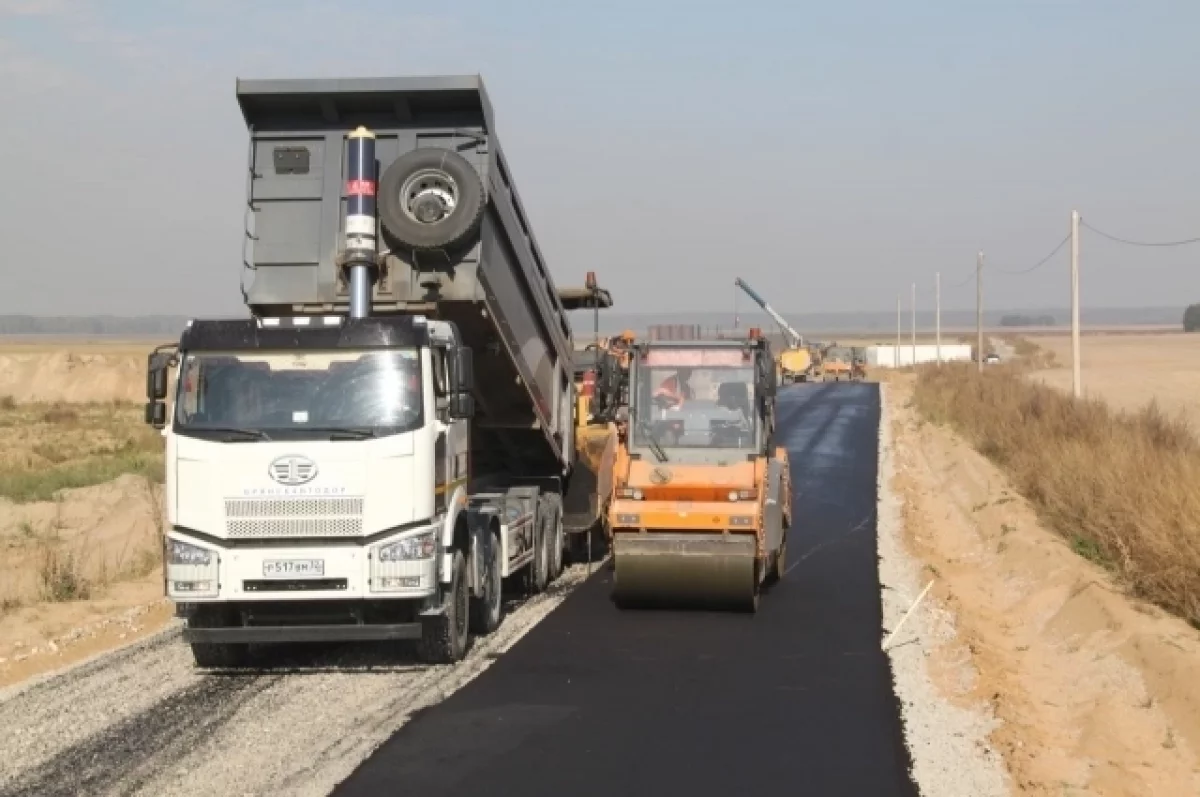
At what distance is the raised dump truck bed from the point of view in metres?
11.1

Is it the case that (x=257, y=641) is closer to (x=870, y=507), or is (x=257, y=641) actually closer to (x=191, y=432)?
(x=191, y=432)

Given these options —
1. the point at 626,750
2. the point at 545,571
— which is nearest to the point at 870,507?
the point at 545,571

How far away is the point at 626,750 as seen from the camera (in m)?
7.86

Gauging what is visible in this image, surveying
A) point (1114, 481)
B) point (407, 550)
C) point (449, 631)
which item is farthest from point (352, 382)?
point (1114, 481)

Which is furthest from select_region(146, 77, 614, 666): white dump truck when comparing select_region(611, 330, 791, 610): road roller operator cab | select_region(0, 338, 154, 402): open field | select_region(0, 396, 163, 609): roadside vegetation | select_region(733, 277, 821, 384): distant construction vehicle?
select_region(0, 338, 154, 402): open field

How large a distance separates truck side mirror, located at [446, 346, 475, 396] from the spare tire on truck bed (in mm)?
1107

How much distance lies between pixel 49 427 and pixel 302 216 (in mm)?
40724

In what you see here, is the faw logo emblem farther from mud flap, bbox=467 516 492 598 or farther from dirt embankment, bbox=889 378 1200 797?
dirt embankment, bbox=889 378 1200 797

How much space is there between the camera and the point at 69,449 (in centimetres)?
3803

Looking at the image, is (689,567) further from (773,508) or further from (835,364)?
(835,364)

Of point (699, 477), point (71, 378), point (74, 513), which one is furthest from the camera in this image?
point (71, 378)

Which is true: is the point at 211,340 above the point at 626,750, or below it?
above

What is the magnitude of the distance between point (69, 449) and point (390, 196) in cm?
3027

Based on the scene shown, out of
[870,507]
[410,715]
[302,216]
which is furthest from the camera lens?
[870,507]
